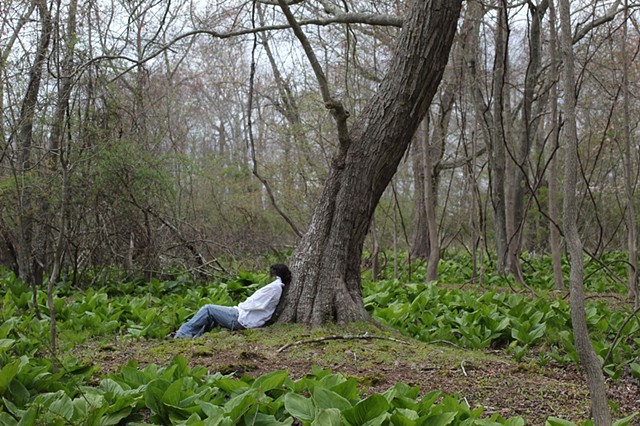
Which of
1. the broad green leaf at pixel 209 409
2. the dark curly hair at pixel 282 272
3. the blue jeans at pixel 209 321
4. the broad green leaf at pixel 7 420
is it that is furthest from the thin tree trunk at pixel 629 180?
the broad green leaf at pixel 7 420

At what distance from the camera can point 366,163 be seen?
637 cm

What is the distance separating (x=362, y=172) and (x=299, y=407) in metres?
3.22

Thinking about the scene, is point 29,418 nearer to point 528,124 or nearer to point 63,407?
point 63,407

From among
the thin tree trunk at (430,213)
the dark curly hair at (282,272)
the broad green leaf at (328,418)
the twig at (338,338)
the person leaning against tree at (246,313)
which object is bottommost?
the broad green leaf at (328,418)

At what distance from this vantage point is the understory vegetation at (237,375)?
347 cm

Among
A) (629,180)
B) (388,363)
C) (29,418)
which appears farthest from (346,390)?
(629,180)

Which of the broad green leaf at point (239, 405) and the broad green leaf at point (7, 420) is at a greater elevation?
the broad green leaf at point (239, 405)

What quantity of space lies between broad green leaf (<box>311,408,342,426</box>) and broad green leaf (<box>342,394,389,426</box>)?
82 millimetres

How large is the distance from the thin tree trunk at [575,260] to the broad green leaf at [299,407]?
135cm

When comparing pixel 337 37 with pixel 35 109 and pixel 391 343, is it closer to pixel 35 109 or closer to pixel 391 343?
pixel 35 109

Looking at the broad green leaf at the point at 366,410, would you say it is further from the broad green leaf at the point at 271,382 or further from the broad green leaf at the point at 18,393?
the broad green leaf at the point at 18,393

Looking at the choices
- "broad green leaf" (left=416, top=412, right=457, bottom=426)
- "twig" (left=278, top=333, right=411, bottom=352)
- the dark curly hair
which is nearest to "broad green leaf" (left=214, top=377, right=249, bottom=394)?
"broad green leaf" (left=416, top=412, right=457, bottom=426)

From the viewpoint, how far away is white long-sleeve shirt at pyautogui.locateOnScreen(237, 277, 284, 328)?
6.36 metres

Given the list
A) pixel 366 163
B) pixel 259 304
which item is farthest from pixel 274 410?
pixel 366 163
